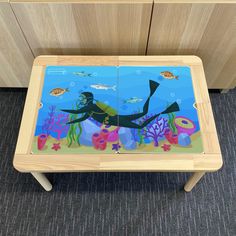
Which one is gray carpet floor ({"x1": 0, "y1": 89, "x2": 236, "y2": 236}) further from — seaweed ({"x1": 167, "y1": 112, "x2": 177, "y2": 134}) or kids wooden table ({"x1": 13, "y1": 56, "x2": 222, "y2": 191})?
seaweed ({"x1": 167, "y1": 112, "x2": 177, "y2": 134})

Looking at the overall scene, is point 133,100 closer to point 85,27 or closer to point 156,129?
point 156,129

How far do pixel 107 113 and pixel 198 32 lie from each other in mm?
588

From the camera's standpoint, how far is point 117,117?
3.42 feet

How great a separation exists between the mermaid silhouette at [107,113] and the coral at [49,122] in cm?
7

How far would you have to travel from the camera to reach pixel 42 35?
3.79 ft

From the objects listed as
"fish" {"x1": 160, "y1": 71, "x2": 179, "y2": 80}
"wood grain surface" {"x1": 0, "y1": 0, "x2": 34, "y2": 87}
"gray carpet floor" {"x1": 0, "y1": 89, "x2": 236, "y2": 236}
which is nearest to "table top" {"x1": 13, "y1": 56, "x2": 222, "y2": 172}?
"fish" {"x1": 160, "y1": 71, "x2": 179, "y2": 80}

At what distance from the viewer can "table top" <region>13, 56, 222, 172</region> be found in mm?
968

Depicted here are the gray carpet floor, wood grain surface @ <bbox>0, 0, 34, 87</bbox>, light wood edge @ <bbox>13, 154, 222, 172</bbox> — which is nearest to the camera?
light wood edge @ <bbox>13, 154, 222, 172</bbox>

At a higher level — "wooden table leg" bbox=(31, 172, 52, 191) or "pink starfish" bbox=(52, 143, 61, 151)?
"pink starfish" bbox=(52, 143, 61, 151)

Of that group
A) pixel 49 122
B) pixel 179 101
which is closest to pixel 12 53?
pixel 49 122

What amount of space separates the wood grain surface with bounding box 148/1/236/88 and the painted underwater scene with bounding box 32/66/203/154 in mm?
143

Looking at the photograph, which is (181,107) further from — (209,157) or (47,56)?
(47,56)

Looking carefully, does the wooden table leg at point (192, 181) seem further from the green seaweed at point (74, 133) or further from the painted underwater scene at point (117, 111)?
the green seaweed at point (74, 133)

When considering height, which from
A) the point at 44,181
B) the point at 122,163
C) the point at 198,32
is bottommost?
the point at 44,181
